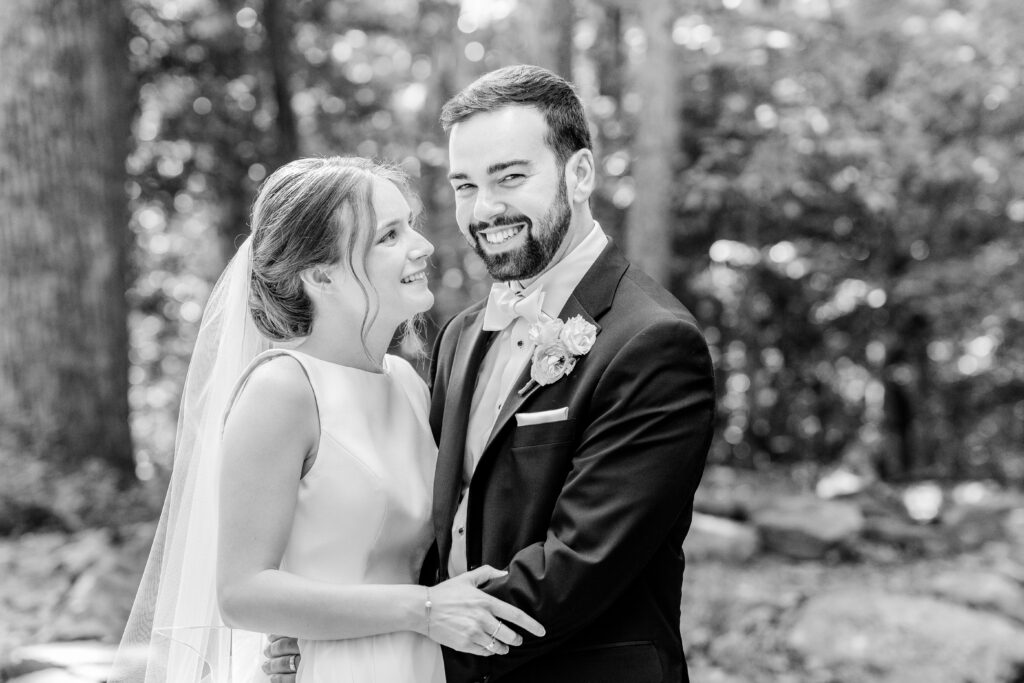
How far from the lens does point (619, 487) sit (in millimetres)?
2174

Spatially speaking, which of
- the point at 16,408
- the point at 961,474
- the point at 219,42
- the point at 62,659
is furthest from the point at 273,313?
the point at 961,474

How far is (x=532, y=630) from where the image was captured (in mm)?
2162

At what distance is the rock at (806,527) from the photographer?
8.32 meters

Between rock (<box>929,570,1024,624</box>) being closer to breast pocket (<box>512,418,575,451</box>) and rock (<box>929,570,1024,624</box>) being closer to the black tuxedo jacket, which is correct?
the black tuxedo jacket

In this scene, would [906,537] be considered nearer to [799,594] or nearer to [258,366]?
[799,594]

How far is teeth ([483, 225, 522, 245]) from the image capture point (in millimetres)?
2506

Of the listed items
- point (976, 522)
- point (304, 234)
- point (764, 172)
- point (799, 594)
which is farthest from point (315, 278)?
point (764, 172)

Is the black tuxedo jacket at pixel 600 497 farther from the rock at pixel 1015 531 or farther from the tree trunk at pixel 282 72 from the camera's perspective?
the tree trunk at pixel 282 72

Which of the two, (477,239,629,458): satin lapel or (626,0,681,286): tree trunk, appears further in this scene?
(626,0,681,286): tree trunk

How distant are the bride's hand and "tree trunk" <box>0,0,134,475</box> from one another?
5.21 m

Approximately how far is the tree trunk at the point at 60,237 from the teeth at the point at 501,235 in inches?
203

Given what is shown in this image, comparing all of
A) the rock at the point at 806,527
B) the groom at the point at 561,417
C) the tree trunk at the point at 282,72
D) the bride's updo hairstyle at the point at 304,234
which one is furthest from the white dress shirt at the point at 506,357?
the tree trunk at the point at 282,72

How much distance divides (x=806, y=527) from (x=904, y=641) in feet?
8.47

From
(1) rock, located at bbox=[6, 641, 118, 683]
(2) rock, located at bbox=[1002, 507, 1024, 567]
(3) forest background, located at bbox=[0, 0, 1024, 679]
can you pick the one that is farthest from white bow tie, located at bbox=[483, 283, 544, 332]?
(2) rock, located at bbox=[1002, 507, 1024, 567]
